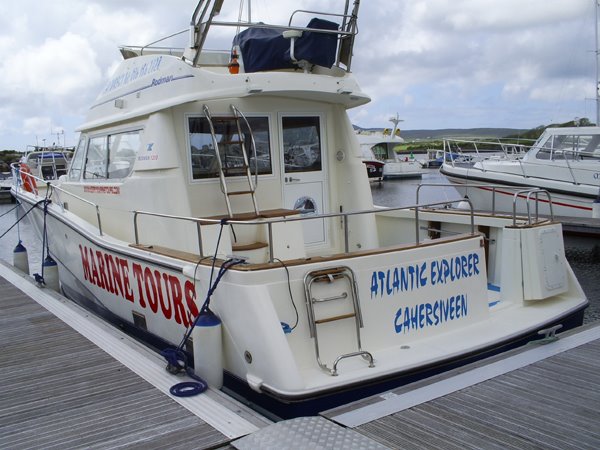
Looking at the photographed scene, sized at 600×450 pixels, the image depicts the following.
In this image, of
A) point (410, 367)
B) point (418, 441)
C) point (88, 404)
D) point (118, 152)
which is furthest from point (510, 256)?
point (118, 152)

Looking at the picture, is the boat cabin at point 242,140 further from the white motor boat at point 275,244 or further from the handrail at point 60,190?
the handrail at point 60,190

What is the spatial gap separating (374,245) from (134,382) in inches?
119

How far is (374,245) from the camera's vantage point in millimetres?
6391

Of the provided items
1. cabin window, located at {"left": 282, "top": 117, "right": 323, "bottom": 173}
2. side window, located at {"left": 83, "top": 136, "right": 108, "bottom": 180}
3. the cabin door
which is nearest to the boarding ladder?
the cabin door

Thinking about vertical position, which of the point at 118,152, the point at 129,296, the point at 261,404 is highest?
the point at 118,152

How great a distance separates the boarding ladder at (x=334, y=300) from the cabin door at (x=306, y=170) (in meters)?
1.93

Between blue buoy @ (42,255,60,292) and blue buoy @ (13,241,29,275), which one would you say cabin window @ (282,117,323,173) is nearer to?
blue buoy @ (42,255,60,292)

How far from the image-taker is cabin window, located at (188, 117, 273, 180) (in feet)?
19.1

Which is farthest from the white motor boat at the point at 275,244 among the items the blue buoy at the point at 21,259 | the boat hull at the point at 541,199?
the boat hull at the point at 541,199

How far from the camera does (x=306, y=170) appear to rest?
645 centimetres

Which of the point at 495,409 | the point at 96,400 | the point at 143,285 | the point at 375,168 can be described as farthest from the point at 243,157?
the point at 375,168

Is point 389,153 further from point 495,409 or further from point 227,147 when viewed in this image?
point 495,409

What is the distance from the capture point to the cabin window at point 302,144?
6.28 meters

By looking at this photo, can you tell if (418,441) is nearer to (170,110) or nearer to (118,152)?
(170,110)
